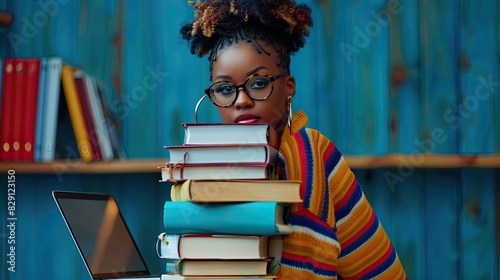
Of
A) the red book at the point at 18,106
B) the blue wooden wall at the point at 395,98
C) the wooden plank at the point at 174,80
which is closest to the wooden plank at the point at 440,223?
the blue wooden wall at the point at 395,98

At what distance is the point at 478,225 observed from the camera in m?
2.45

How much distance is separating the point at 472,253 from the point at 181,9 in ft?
3.72

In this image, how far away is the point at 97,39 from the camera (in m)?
2.52

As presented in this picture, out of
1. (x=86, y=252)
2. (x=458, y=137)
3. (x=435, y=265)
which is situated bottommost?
(x=435, y=265)

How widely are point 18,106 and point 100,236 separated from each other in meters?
0.79

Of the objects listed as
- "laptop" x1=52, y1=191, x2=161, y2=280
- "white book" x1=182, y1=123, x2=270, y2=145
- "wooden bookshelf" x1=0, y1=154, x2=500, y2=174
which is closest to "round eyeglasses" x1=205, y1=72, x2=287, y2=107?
"white book" x1=182, y1=123, x2=270, y2=145

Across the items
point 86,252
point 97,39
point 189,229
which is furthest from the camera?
point 97,39

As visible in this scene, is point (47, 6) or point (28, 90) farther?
point (47, 6)

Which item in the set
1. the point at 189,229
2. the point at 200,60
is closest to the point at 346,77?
the point at 200,60

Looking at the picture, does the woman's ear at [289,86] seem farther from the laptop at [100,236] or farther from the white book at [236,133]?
the laptop at [100,236]

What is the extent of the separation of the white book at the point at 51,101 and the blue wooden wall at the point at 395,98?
0.54 feet

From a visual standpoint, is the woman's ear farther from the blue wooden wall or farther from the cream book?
the blue wooden wall

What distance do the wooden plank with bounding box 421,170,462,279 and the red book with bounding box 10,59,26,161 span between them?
1194mm

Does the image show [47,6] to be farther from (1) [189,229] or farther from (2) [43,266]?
(1) [189,229]
